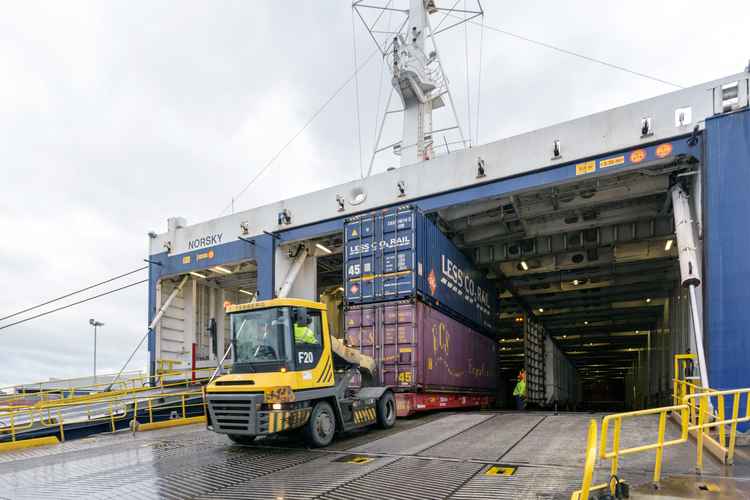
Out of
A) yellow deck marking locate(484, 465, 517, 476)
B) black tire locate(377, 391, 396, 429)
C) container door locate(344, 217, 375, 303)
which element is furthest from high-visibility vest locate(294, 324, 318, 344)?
container door locate(344, 217, 375, 303)

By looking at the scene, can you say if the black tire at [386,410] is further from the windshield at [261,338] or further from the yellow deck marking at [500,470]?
the yellow deck marking at [500,470]

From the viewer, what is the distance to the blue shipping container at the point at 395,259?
1426 centimetres

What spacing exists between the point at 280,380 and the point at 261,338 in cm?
A: 90

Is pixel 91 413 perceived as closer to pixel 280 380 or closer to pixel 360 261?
pixel 280 380

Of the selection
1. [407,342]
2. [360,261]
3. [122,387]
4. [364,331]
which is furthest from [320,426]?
[122,387]

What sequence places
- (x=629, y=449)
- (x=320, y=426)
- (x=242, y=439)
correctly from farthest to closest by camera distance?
(x=242, y=439), (x=320, y=426), (x=629, y=449)

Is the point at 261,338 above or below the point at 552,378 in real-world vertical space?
above

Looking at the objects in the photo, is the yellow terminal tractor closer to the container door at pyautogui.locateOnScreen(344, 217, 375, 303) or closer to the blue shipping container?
the blue shipping container

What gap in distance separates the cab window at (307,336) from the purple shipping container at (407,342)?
316cm

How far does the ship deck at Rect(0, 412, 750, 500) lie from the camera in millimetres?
6301

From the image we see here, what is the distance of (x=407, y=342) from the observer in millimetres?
13742

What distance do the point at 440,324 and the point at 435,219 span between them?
381 cm

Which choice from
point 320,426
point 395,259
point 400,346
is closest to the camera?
point 320,426

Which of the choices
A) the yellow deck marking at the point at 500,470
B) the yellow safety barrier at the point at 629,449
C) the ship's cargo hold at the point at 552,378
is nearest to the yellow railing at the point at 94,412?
the yellow deck marking at the point at 500,470
